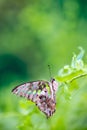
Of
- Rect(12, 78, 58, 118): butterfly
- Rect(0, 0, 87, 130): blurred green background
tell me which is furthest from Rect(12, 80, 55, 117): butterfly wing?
Rect(0, 0, 87, 130): blurred green background

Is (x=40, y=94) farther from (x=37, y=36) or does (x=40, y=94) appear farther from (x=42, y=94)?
(x=37, y=36)

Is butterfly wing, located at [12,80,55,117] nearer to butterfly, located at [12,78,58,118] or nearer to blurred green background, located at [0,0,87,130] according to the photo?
butterfly, located at [12,78,58,118]

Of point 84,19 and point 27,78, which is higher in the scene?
point 84,19

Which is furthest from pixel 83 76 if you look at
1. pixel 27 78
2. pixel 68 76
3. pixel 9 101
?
pixel 27 78

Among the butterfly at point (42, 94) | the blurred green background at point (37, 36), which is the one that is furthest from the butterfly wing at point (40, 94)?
the blurred green background at point (37, 36)

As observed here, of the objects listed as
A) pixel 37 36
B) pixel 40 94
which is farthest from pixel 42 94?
pixel 37 36

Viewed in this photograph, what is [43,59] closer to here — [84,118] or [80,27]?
[80,27]

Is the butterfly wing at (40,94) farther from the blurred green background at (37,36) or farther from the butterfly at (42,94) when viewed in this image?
the blurred green background at (37,36)

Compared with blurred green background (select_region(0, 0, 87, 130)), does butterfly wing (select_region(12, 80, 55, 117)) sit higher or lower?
lower
